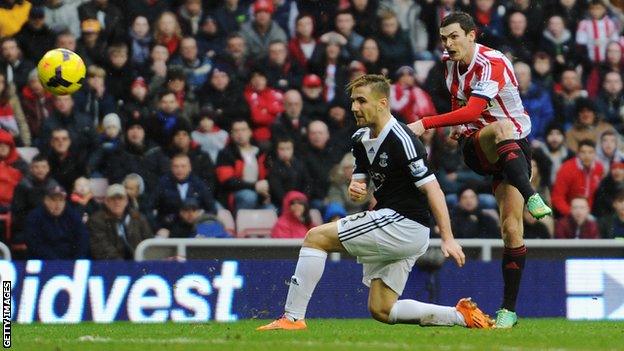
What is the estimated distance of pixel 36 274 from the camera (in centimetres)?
1233

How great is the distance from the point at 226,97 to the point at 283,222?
1895mm

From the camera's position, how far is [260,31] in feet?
52.4

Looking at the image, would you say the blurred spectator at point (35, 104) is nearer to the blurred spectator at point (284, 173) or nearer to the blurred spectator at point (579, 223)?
the blurred spectator at point (284, 173)

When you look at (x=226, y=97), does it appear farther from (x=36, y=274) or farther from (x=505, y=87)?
(x=505, y=87)

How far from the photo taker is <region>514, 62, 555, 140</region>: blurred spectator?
16047 mm

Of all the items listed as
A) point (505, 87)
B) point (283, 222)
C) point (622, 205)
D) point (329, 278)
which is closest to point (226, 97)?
point (283, 222)

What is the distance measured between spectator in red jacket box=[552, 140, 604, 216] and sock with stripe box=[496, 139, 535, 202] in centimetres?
539

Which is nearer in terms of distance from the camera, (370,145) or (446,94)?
(370,145)

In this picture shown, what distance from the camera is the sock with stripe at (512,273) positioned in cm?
1012

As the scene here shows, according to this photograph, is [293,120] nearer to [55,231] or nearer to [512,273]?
[55,231]

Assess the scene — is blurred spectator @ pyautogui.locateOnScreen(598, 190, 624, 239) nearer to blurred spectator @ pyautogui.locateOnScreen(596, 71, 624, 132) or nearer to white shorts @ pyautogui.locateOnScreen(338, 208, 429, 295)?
blurred spectator @ pyautogui.locateOnScreen(596, 71, 624, 132)

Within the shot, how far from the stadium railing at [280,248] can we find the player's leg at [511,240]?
2.98 metres

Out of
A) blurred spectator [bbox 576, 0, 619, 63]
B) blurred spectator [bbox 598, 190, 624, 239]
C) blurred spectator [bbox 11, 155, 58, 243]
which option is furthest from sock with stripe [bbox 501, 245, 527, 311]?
blurred spectator [bbox 576, 0, 619, 63]

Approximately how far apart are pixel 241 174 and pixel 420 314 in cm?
581
